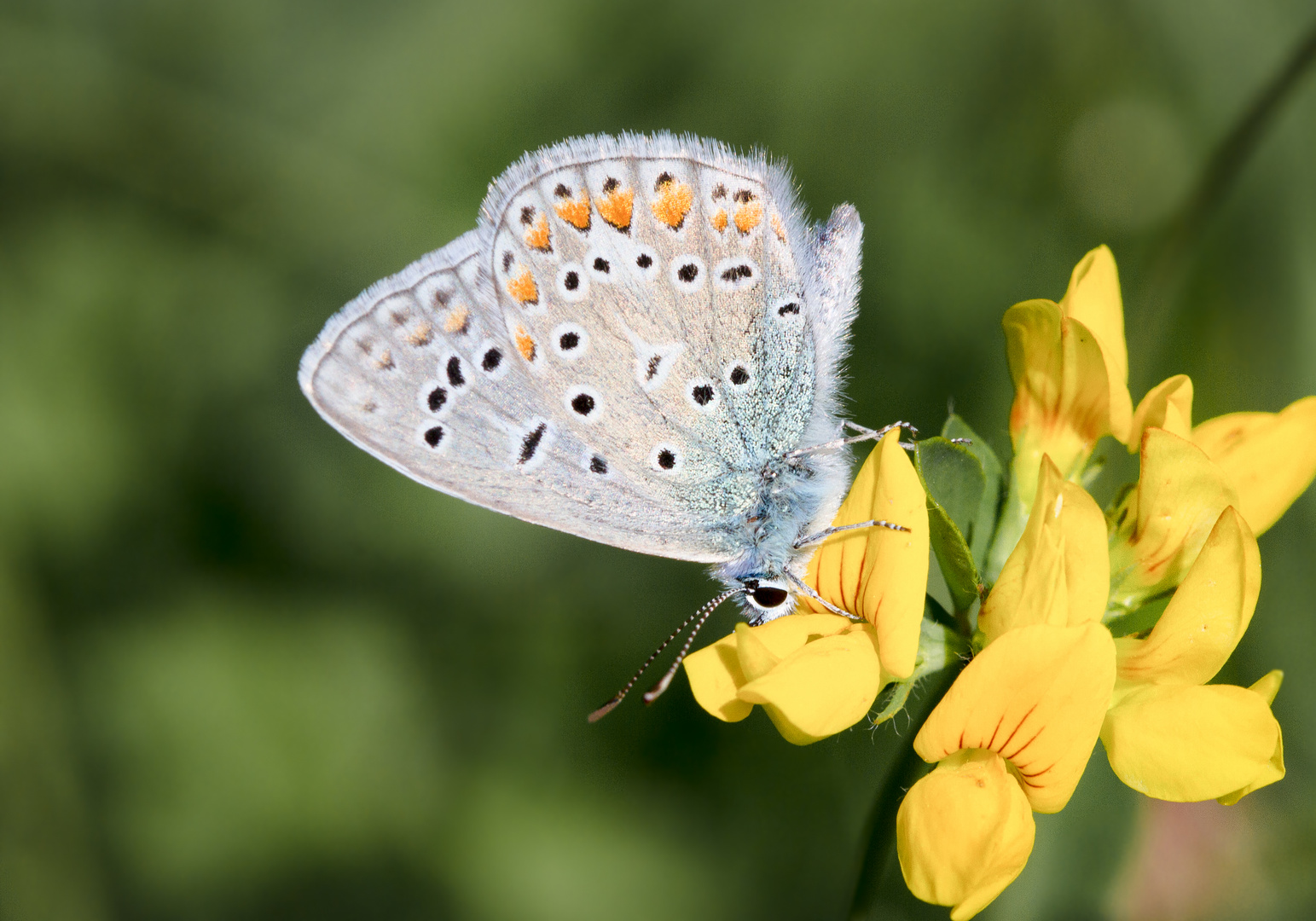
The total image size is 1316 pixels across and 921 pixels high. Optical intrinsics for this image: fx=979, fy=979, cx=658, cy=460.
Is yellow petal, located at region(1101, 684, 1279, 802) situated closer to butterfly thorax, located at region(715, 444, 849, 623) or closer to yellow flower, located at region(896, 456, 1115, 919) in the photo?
yellow flower, located at region(896, 456, 1115, 919)

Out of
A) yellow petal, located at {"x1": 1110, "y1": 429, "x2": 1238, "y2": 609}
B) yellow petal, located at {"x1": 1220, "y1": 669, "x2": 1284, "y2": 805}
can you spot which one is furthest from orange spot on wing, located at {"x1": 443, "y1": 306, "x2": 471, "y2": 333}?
yellow petal, located at {"x1": 1220, "y1": 669, "x2": 1284, "y2": 805}

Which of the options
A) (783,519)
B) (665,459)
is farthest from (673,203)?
(783,519)

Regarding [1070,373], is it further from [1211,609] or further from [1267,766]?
[1267,766]

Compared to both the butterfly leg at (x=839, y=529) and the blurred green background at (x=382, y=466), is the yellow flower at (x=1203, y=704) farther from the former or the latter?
the blurred green background at (x=382, y=466)

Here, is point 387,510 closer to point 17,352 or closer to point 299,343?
point 299,343

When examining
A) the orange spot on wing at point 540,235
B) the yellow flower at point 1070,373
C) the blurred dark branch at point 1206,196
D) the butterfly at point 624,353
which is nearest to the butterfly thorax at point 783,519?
the butterfly at point 624,353
